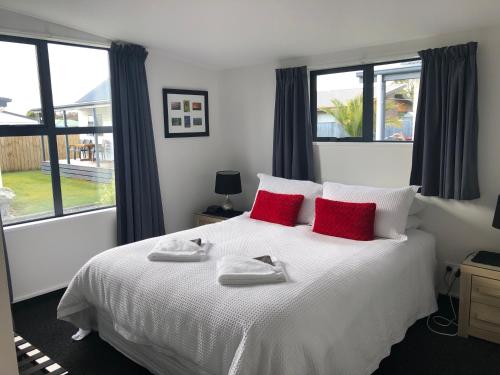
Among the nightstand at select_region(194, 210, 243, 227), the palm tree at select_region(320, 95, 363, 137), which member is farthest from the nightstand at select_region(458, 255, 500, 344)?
the nightstand at select_region(194, 210, 243, 227)

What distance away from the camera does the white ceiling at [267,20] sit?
8.83 ft

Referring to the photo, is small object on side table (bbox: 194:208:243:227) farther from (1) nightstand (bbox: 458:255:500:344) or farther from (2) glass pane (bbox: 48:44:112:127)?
(1) nightstand (bbox: 458:255:500:344)

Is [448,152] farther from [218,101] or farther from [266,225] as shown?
Result: [218,101]

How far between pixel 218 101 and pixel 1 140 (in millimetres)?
2319

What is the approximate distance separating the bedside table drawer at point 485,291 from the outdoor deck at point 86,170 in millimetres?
3210

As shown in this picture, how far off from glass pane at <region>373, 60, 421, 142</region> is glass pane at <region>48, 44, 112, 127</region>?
2500mm

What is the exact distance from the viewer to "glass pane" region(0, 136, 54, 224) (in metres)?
3.18

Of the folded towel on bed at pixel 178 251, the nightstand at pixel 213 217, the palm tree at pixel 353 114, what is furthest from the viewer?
the nightstand at pixel 213 217

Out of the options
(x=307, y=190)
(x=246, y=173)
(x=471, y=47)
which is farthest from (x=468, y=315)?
(x=246, y=173)

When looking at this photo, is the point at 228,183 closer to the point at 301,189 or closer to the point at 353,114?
the point at 301,189

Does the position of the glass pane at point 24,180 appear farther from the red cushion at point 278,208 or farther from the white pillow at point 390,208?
the white pillow at point 390,208

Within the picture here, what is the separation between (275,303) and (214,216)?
2441 mm

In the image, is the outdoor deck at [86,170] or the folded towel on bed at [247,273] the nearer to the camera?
the folded towel on bed at [247,273]

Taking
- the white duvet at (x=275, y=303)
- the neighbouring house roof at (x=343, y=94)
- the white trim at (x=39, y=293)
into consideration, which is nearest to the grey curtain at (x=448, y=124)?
the neighbouring house roof at (x=343, y=94)
